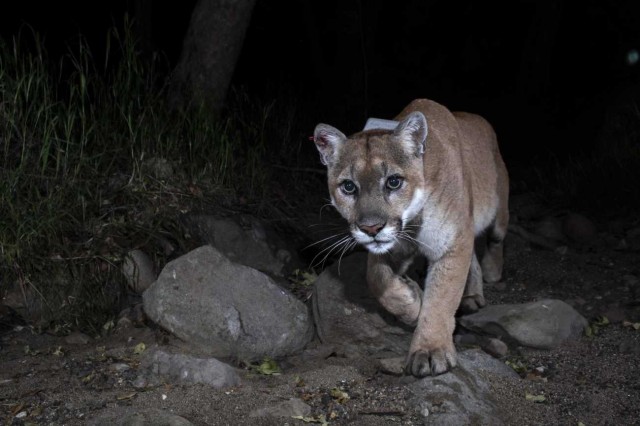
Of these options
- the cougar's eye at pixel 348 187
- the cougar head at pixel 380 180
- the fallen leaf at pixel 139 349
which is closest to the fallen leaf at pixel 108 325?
the fallen leaf at pixel 139 349

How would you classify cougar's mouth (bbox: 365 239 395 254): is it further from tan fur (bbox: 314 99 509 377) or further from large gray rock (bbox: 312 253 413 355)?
large gray rock (bbox: 312 253 413 355)

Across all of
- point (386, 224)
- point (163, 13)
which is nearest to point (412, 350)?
point (386, 224)

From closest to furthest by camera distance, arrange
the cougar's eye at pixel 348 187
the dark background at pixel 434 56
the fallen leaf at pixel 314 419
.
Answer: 1. the fallen leaf at pixel 314 419
2. the cougar's eye at pixel 348 187
3. the dark background at pixel 434 56

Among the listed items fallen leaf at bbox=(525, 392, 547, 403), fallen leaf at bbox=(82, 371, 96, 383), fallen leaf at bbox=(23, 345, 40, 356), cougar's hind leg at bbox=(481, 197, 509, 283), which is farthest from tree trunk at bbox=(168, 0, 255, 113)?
fallen leaf at bbox=(525, 392, 547, 403)

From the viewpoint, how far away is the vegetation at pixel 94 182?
4996 millimetres

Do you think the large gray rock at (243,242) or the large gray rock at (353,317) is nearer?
the large gray rock at (353,317)

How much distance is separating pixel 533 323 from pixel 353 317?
1.05 m

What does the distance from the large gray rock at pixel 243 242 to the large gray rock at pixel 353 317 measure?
Answer: 2.41 ft

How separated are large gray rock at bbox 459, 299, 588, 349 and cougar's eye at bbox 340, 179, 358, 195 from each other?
1.28 meters

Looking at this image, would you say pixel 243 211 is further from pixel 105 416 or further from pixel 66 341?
pixel 105 416

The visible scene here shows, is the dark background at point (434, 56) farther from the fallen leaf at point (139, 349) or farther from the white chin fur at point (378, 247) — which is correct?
the white chin fur at point (378, 247)

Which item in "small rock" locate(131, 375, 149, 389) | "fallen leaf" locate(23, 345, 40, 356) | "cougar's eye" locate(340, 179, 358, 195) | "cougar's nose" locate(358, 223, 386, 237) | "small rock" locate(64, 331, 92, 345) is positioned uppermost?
"cougar's eye" locate(340, 179, 358, 195)

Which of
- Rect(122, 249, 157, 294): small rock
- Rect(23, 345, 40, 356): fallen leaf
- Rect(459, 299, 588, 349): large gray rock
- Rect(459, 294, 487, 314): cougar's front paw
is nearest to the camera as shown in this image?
Rect(23, 345, 40, 356): fallen leaf

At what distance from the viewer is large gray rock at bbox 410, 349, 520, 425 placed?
378 cm
